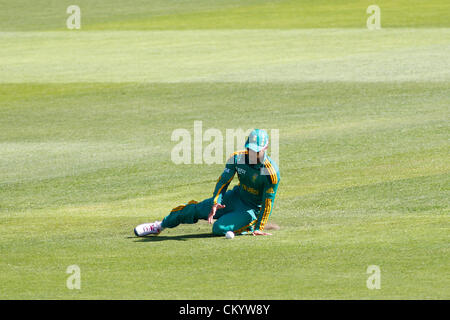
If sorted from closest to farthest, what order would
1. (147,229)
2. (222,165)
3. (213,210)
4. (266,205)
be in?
(213,210), (266,205), (147,229), (222,165)

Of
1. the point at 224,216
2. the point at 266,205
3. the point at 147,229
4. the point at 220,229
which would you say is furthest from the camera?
the point at 147,229

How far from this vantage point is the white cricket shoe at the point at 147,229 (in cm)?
1496

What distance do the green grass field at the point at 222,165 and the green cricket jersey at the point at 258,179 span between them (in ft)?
1.81

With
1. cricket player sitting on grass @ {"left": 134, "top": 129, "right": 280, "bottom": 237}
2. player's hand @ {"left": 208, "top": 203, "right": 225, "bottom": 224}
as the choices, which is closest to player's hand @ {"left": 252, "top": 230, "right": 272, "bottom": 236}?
cricket player sitting on grass @ {"left": 134, "top": 129, "right": 280, "bottom": 237}

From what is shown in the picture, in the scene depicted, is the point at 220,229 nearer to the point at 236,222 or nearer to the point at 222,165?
the point at 236,222

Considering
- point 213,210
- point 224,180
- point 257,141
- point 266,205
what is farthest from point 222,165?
point 257,141

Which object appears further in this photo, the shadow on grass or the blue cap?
the shadow on grass

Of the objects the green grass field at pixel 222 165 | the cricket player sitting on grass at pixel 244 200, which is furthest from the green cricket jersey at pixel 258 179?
the green grass field at pixel 222 165

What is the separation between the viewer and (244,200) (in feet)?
49.8

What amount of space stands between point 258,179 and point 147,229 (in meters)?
2.06

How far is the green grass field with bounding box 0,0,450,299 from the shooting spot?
12.2 meters

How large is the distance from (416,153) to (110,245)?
1217 cm

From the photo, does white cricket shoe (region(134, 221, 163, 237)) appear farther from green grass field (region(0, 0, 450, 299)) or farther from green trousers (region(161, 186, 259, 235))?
green grass field (region(0, 0, 450, 299))

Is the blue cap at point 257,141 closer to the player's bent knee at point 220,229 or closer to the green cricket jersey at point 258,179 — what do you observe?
the green cricket jersey at point 258,179
